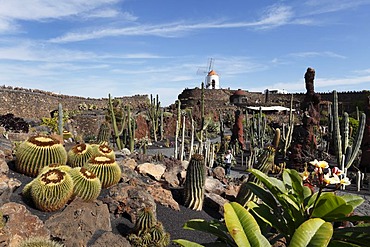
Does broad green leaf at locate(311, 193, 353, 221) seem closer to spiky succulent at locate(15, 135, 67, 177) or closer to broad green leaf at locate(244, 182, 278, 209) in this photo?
broad green leaf at locate(244, 182, 278, 209)

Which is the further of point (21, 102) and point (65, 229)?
point (21, 102)

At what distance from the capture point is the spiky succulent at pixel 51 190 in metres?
5.30

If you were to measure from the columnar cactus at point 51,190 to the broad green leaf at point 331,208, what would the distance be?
3917mm

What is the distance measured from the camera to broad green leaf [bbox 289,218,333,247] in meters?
2.02

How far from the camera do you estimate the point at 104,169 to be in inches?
252

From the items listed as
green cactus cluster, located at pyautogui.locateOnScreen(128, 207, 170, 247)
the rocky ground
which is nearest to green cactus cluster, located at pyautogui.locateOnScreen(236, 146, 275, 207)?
the rocky ground

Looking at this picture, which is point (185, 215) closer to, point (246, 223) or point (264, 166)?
point (264, 166)

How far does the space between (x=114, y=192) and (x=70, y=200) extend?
0.78 meters

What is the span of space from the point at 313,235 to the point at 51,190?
4.20 metres

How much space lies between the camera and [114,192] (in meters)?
6.19

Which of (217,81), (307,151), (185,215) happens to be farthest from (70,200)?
(217,81)

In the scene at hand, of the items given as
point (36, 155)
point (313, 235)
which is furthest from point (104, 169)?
point (313, 235)

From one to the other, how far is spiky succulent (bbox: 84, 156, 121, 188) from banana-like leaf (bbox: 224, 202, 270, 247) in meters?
4.37

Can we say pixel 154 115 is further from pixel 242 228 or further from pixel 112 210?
pixel 242 228
